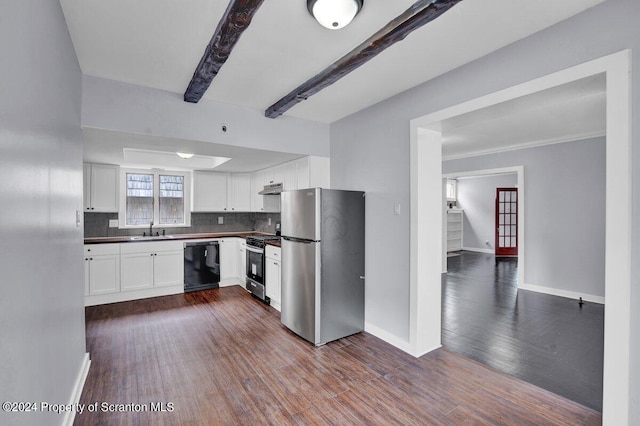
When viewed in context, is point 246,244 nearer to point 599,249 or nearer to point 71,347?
point 71,347

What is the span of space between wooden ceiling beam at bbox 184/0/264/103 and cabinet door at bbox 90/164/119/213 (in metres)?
3.02

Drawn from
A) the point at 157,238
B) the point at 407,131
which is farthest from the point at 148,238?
the point at 407,131

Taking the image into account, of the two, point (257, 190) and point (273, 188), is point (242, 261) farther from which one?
point (273, 188)

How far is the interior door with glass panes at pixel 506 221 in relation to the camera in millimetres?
8672

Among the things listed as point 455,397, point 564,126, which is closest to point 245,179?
point 455,397

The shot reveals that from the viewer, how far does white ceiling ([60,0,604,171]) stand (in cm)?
177

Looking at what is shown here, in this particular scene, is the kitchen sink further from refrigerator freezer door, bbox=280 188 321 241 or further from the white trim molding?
the white trim molding

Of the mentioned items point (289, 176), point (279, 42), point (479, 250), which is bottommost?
point (479, 250)

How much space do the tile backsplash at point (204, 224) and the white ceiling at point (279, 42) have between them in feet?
8.46

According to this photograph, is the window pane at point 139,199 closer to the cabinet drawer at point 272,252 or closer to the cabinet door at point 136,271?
the cabinet door at point 136,271

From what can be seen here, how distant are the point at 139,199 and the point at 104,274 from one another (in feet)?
4.91

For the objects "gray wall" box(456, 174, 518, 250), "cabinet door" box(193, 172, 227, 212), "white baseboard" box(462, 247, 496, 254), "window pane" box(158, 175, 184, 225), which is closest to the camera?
"cabinet door" box(193, 172, 227, 212)

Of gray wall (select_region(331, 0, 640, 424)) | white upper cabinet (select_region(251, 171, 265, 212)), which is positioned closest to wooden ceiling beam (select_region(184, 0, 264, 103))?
gray wall (select_region(331, 0, 640, 424))

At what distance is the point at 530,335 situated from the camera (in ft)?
10.7
